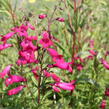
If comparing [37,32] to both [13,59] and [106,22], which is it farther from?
[106,22]

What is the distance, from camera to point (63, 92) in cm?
313

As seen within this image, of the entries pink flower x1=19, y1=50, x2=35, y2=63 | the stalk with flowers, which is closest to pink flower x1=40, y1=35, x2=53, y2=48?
the stalk with flowers

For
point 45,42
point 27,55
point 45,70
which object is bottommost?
point 45,70

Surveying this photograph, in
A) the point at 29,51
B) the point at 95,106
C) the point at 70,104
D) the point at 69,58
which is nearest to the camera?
the point at 29,51

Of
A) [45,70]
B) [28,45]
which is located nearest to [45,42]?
[28,45]

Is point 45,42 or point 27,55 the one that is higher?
point 45,42

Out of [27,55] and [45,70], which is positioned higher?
[27,55]

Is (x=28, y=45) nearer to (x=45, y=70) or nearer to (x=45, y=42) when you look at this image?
(x=45, y=42)

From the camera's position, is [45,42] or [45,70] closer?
[45,42]

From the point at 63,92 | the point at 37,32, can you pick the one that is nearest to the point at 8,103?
the point at 63,92

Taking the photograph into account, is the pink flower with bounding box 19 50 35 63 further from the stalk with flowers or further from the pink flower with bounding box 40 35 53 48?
the pink flower with bounding box 40 35 53 48

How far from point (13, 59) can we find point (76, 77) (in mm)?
1096

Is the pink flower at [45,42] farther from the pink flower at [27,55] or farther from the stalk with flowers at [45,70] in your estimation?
the pink flower at [27,55]

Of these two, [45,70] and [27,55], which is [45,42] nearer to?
[27,55]
